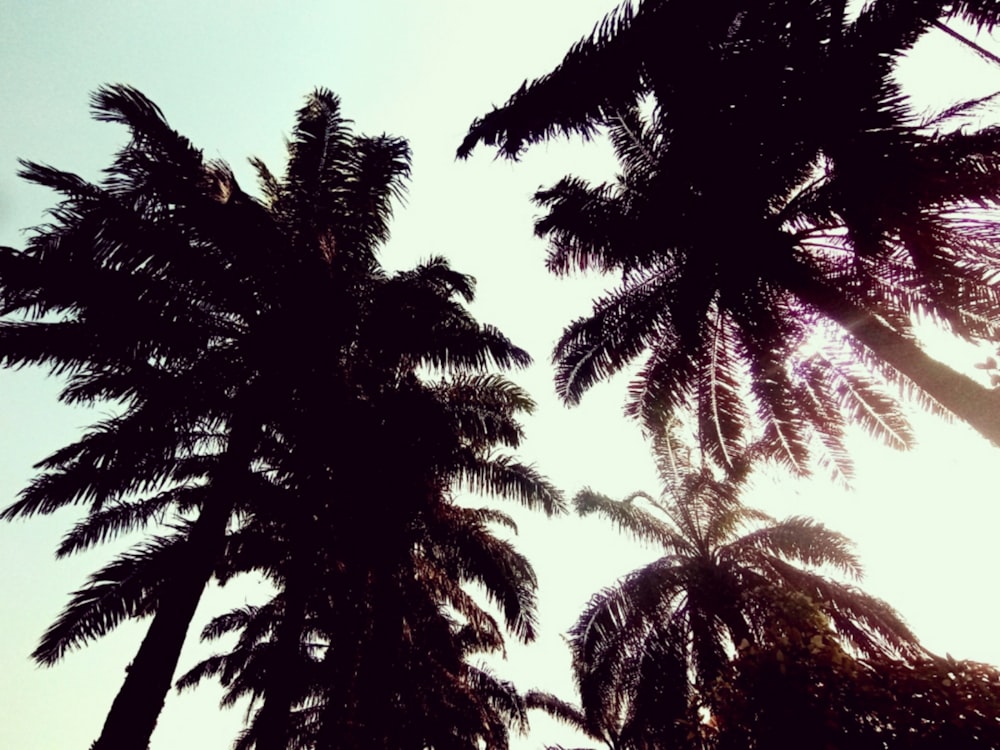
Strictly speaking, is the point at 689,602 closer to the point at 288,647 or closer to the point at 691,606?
the point at 691,606

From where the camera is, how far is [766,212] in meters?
7.34

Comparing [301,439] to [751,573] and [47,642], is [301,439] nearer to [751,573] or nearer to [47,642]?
[47,642]

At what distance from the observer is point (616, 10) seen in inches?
172

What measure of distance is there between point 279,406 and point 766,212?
7059 mm

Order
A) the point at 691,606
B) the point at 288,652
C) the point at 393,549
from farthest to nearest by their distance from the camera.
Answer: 1. the point at 691,606
2. the point at 393,549
3. the point at 288,652

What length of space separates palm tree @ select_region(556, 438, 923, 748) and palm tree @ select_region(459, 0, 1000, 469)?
340cm

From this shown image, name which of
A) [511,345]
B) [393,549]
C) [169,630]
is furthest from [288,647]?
[511,345]

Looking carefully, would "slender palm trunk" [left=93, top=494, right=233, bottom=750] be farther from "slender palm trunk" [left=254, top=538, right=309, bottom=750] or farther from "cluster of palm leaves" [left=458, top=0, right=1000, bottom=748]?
"cluster of palm leaves" [left=458, top=0, right=1000, bottom=748]

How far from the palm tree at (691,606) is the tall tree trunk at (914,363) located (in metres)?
5.80

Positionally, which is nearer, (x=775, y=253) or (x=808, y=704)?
(x=808, y=704)

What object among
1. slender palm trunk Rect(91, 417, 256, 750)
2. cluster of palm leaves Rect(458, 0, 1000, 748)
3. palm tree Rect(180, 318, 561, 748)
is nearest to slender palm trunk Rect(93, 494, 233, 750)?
slender palm trunk Rect(91, 417, 256, 750)

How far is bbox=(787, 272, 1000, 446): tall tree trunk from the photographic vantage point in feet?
16.3

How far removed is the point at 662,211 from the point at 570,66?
3.62 meters

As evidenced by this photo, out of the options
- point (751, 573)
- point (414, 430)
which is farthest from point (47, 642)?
point (751, 573)
